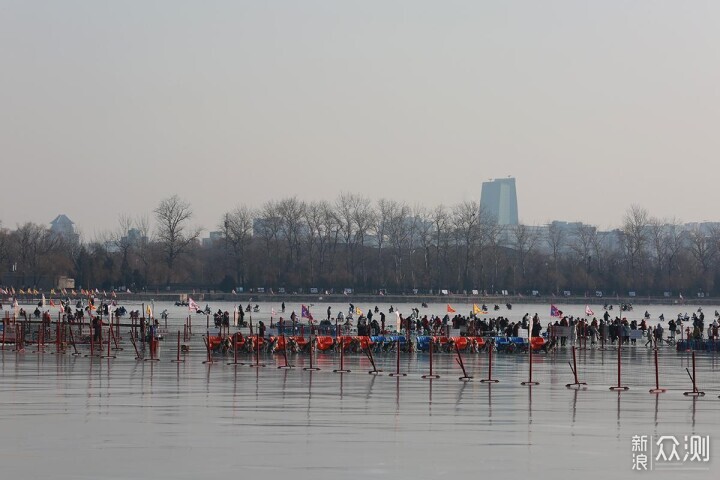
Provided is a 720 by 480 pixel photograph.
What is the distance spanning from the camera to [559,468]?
19562mm

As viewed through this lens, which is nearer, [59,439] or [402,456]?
[402,456]

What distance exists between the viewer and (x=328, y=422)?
25.6 metres

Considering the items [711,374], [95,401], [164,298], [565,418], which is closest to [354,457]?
[565,418]

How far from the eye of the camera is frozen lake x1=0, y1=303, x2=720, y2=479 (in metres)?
19.5

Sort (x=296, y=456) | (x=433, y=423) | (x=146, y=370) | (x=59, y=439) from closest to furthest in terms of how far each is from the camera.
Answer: (x=296, y=456) < (x=59, y=439) < (x=433, y=423) < (x=146, y=370)

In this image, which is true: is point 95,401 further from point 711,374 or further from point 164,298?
point 164,298

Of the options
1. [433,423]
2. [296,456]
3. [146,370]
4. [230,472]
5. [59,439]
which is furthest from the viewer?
[146,370]

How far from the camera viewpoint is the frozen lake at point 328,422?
19453 millimetres

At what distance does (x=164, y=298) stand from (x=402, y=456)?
170 metres

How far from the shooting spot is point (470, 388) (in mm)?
34906

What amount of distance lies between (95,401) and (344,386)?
821cm

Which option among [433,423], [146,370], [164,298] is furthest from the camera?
[164,298]

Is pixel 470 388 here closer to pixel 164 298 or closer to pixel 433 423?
pixel 433 423

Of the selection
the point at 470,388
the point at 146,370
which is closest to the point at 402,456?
the point at 470,388
